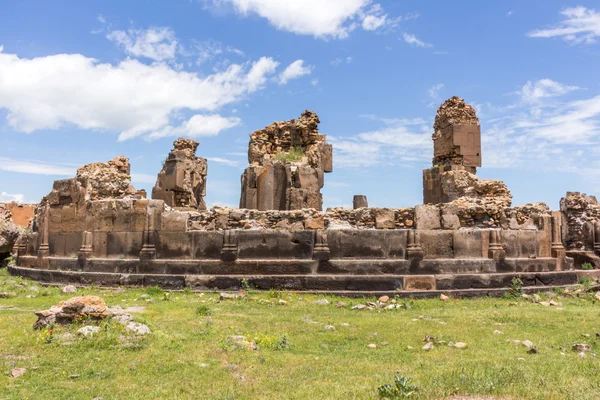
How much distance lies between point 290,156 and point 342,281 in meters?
5.75

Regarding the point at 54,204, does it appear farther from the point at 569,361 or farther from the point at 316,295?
the point at 569,361

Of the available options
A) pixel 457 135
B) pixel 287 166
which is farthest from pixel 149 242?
pixel 457 135

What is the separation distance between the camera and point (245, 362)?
17.6 ft

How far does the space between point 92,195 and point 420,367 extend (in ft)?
34.5

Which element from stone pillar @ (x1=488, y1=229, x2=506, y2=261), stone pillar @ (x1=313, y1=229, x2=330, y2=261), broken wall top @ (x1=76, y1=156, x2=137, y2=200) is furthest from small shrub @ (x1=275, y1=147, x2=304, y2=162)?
stone pillar @ (x1=488, y1=229, x2=506, y2=261)

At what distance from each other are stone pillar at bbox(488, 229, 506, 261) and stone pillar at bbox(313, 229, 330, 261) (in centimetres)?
355

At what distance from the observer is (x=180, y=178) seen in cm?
1571

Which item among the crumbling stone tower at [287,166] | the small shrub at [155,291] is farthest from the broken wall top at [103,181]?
the small shrub at [155,291]

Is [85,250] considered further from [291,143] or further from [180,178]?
[291,143]

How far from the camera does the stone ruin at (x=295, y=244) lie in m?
10.8

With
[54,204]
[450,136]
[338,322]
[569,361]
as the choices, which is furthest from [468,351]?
[450,136]

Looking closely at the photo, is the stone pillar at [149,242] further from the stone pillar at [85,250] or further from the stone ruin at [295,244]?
the stone pillar at [85,250]

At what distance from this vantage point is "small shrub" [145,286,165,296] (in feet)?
34.4

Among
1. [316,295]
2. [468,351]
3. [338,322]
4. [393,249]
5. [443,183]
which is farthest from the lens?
[443,183]
